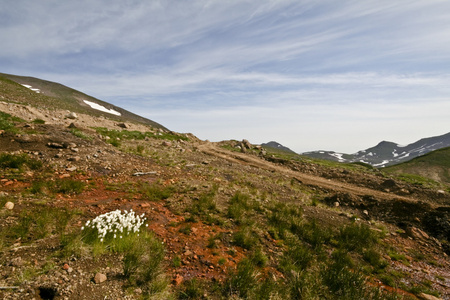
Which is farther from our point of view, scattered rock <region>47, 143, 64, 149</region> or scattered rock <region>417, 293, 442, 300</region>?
scattered rock <region>47, 143, 64, 149</region>

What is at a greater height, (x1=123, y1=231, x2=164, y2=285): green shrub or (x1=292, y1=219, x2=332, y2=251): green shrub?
(x1=123, y1=231, x2=164, y2=285): green shrub

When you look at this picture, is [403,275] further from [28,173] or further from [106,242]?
[28,173]

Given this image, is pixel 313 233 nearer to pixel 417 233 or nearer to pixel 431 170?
pixel 417 233

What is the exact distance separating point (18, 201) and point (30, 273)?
4378 mm

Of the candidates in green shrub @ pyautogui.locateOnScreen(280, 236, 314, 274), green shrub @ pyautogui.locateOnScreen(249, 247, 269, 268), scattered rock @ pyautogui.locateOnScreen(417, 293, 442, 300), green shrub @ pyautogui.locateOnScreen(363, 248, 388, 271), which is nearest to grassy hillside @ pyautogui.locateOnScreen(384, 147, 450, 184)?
green shrub @ pyautogui.locateOnScreen(363, 248, 388, 271)

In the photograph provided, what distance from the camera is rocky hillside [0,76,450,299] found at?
199 inches

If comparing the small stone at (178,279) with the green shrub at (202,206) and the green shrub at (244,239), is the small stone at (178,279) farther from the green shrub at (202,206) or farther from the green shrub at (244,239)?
the green shrub at (202,206)

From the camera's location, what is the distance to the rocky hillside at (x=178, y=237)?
5047 millimetres

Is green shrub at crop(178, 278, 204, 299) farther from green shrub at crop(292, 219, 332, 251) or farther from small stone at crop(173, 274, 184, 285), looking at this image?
green shrub at crop(292, 219, 332, 251)

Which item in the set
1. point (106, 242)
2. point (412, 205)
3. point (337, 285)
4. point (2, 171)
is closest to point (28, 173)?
point (2, 171)

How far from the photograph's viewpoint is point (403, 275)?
27.5ft

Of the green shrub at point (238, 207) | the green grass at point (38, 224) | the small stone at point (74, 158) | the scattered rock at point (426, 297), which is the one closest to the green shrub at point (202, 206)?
the green shrub at point (238, 207)

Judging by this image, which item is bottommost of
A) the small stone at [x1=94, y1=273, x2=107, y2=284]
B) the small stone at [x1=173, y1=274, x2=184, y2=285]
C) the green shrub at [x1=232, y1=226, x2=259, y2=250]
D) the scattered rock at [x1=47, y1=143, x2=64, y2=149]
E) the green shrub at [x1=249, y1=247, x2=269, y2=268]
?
the green shrub at [x1=249, y1=247, x2=269, y2=268]

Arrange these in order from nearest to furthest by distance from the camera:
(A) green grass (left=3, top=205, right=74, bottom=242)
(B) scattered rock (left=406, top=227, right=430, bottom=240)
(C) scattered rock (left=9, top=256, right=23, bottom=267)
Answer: (C) scattered rock (left=9, top=256, right=23, bottom=267), (A) green grass (left=3, top=205, right=74, bottom=242), (B) scattered rock (left=406, top=227, right=430, bottom=240)
